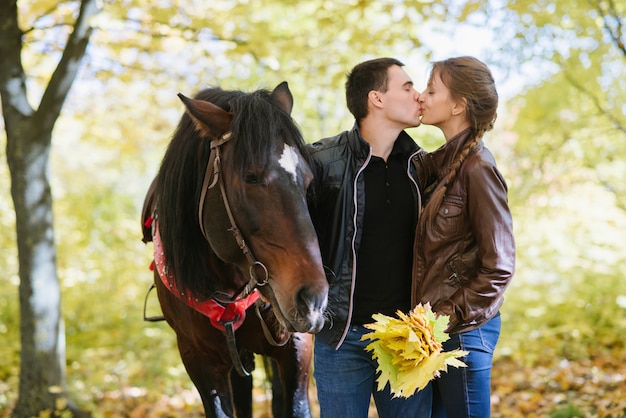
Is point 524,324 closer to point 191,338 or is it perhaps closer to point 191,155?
point 191,338

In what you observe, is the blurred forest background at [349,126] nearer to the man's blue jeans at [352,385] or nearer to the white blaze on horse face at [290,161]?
the man's blue jeans at [352,385]

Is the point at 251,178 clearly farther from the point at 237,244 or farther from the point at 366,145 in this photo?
the point at 366,145

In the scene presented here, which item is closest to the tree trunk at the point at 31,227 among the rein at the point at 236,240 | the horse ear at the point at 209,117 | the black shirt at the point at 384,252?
the rein at the point at 236,240

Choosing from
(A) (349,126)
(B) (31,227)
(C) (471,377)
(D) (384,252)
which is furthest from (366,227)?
(A) (349,126)

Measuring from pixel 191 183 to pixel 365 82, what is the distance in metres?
0.81

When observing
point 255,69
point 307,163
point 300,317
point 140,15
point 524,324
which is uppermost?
point 140,15

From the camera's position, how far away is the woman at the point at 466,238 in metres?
2.06

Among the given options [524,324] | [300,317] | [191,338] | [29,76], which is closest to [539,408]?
[524,324]

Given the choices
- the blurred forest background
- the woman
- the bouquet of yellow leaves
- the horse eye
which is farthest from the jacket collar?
the blurred forest background

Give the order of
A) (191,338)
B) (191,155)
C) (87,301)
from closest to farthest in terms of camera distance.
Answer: (191,155) < (191,338) < (87,301)

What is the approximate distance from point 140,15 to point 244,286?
4.70m

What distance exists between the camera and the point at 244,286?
2463 millimetres

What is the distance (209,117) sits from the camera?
2.20m

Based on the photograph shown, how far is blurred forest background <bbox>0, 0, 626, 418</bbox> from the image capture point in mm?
4945
